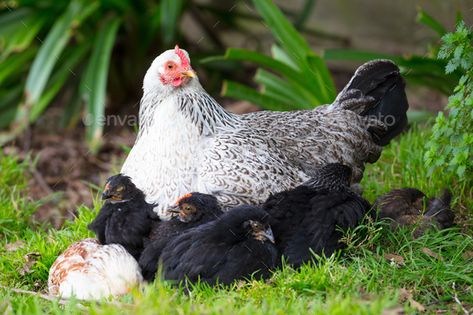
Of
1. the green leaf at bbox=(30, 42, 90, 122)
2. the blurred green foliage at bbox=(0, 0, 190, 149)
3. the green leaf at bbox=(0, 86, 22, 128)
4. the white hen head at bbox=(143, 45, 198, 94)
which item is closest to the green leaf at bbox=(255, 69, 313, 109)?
the blurred green foliage at bbox=(0, 0, 190, 149)

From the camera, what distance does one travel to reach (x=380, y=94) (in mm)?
5344

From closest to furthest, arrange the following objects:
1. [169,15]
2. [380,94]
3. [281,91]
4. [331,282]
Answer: [331,282] → [380,94] → [281,91] → [169,15]

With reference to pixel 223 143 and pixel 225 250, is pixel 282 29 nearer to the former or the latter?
pixel 223 143

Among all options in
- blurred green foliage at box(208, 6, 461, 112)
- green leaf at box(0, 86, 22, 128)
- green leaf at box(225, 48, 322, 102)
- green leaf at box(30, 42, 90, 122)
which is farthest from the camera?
green leaf at box(0, 86, 22, 128)

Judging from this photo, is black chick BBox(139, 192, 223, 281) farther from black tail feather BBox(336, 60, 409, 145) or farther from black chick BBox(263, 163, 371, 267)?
black tail feather BBox(336, 60, 409, 145)

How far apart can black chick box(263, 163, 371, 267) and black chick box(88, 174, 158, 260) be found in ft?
2.52

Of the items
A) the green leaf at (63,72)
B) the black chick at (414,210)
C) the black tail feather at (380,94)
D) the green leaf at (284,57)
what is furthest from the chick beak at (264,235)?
the green leaf at (63,72)

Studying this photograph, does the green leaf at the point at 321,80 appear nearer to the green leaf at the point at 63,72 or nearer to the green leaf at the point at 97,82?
the green leaf at the point at 97,82

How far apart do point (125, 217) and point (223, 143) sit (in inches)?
30.7

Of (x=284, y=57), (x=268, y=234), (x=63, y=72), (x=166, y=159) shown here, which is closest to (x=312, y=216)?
(x=268, y=234)

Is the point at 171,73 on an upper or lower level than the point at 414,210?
upper

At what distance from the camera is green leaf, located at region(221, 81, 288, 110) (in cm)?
662

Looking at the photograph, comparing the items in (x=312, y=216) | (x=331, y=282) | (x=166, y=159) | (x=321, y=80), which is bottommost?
(x=331, y=282)

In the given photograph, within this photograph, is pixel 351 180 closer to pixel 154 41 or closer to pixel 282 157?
pixel 282 157
